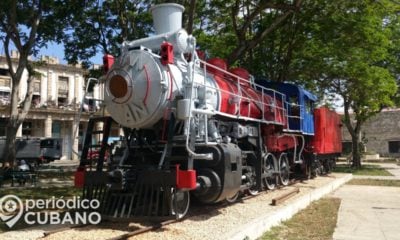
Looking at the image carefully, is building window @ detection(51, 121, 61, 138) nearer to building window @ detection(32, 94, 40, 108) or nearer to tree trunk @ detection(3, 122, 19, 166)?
building window @ detection(32, 94, 40, 108)

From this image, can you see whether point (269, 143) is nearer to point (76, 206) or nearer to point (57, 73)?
point (76, 206)

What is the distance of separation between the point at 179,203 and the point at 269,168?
5394 mm

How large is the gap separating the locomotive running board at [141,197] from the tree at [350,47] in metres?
12.6

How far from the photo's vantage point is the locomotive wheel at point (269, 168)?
1370 centimetres

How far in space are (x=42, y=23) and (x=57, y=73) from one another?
1502 inches

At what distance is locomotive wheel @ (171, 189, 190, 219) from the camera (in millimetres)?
8742

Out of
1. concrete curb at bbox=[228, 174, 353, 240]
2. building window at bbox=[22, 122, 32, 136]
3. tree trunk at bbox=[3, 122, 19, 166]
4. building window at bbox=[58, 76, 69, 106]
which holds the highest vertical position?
building window at bbox=[58, 76, 69, 106]

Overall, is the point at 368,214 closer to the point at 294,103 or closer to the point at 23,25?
the point at 294,103

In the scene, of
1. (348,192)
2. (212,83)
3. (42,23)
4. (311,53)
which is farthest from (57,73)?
(212,83)

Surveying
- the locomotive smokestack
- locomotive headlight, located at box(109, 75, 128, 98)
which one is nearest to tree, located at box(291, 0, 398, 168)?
the locomotive smokestack

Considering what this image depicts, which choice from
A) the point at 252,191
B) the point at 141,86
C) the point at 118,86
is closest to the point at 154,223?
the point at 141,86

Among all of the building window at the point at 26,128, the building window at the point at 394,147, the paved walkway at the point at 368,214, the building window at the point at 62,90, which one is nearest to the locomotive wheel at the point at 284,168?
the paved walkway at the point at 368,214

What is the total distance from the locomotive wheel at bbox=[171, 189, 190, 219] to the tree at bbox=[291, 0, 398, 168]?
12.1 metres

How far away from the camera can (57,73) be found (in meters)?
58.5
